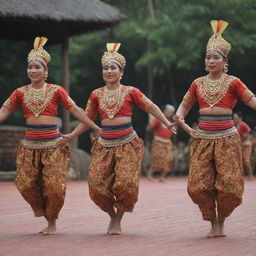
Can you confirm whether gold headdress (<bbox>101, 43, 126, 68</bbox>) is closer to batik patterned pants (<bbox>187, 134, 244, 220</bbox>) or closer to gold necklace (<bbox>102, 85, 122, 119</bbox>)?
gold necklace (<bbox>102, 85, 122, 119</bbox>)

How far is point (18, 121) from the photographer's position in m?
22.3

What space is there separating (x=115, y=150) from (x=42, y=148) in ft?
2.56

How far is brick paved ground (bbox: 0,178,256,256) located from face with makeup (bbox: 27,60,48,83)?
1656 mm

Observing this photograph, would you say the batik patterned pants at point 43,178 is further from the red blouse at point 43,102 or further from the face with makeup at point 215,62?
the face with makeup at point 215,62

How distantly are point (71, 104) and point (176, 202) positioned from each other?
3.90m

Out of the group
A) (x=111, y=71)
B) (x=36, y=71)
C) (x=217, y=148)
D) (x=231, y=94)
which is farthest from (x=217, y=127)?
(x=36, y=71)

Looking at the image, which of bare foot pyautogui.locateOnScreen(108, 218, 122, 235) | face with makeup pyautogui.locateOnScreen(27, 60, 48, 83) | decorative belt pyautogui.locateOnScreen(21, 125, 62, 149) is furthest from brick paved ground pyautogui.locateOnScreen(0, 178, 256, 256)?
face with makeup pyautogui.locateOnScreen(27, 60, 48, 83)

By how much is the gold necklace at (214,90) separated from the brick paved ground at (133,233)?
4.66 ft

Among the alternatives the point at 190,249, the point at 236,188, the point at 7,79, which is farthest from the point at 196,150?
the point at 7,79

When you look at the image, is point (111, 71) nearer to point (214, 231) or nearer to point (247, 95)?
point (247, 95)

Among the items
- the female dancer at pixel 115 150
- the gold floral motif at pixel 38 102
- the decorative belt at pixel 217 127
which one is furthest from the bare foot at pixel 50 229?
the decorative belt at pixel 217 127

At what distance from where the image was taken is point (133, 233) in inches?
286

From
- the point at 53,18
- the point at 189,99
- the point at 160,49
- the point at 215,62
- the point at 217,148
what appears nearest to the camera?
the point at 217,148

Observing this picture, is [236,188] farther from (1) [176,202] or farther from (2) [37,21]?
(2) [37,21]
